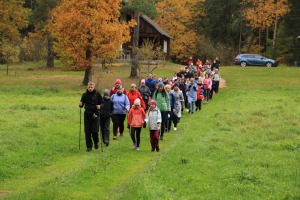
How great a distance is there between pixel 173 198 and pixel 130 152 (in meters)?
5.12

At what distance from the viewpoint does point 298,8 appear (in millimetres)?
57188

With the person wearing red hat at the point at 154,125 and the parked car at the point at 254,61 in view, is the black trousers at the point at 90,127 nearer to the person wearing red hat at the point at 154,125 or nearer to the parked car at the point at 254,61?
the person wearing red hat at the point at 154,125

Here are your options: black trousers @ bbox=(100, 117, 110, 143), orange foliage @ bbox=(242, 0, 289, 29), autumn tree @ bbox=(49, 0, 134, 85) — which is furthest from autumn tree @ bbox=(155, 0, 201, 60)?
black trousers @ bbox=(100, 117, 110, 143)

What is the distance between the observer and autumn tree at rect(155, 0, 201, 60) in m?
67.1

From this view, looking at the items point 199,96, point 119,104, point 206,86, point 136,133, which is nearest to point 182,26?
point 206,86

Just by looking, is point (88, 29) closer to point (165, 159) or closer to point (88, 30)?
point (88, 30)

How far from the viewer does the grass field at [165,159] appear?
1011 cm

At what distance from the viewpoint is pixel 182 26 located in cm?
6769

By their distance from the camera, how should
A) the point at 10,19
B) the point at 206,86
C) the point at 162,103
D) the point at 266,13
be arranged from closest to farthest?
the point at 162,103, the point at 206,86, the point at 10,19, the point at 266,13

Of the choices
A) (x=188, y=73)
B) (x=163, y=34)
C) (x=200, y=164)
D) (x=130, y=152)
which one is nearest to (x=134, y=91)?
(x=130, y=152)

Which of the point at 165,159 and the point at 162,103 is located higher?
the point at 162,103

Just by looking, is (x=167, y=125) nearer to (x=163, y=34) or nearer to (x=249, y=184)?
(x=249, y=184)

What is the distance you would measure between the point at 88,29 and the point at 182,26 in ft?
122

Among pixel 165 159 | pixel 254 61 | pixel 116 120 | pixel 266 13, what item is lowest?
pixel 165 159
